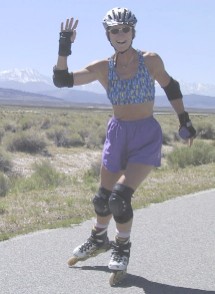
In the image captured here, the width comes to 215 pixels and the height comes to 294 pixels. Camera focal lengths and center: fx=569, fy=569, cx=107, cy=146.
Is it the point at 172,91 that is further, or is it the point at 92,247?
the point at 92,247

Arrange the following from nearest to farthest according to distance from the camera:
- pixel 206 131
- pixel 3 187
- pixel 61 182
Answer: pixel 3 187, pixel 61 182, pixel 206 131

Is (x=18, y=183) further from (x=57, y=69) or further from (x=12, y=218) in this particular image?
(x=57, y=69)

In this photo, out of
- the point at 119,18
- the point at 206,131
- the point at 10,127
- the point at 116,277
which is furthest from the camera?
the point at 206,131

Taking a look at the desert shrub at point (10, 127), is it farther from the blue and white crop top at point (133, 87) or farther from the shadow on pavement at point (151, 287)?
the shadow on pavement at point (151, 287)

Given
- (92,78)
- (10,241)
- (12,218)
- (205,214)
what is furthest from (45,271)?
(205,214)

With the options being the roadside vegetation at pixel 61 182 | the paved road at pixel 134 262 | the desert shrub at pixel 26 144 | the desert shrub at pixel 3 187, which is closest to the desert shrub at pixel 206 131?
the roadside vegetation at pixel 61 182

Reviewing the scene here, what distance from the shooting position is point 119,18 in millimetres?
4582

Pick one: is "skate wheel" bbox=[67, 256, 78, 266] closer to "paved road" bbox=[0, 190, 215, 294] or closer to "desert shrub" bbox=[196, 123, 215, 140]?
"paved road" bbox=[0, 190, 215, 294]

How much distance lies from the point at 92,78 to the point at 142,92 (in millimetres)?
471

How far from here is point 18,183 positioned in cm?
1164

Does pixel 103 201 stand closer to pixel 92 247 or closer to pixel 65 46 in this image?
pixel 92 247

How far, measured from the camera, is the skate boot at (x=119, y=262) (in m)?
4.42

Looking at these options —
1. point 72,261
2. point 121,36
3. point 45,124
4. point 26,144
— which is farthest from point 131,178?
point 45,124

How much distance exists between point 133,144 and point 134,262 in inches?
44.0
